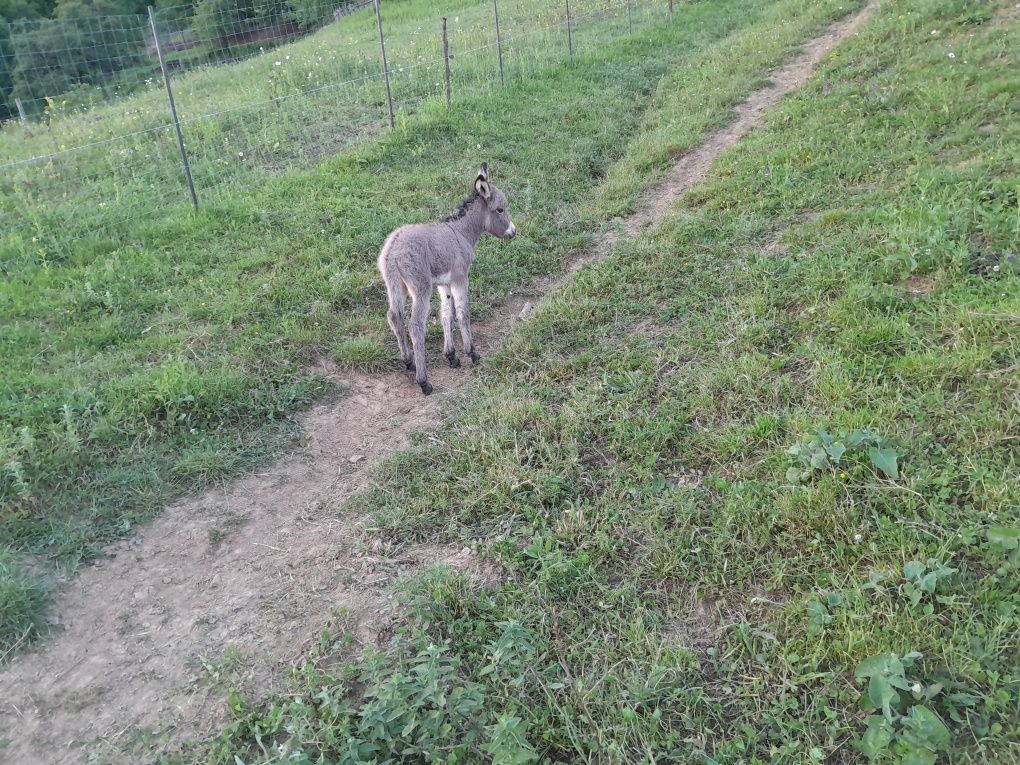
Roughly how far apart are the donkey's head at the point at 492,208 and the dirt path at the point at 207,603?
2.74m

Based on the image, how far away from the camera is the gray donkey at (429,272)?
5902 millimetres

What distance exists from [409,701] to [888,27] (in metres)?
13.8

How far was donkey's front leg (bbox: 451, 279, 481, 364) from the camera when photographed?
6281 millimetres

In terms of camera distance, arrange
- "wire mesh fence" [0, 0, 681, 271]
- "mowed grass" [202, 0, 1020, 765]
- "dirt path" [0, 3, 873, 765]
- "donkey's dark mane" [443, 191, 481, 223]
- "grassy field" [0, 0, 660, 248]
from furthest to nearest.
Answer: "wire mesh fence" [0, 0, 681, 271]
"grassy field" [0, 0, 660, 248]
"donkey's dark mane" [443, 191, 481, 223]
"dirt path" [0, 3, 873, 765]
"mowed grass" [202, 0, 1020, 765]

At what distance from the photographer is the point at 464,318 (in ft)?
20.7

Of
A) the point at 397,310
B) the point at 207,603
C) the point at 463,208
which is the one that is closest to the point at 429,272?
the point at 397,310

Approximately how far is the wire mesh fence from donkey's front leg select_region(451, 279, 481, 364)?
181 inches

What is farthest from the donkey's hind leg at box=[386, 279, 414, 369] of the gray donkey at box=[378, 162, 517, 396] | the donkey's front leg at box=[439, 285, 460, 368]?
the donkey's front leg at box=[439, 285, 460, 368]

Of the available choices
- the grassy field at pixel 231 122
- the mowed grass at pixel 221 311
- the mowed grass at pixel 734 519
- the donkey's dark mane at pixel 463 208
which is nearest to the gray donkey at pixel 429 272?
the donkey's dark mane at pixel 463 208

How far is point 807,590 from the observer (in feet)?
11.2

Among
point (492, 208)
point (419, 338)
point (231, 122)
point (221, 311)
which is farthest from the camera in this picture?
point (231, 122)

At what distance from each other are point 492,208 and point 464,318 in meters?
1.59

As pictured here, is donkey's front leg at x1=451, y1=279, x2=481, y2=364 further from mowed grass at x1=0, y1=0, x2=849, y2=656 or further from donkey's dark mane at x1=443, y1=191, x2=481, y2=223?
donkey's dark mane at x1=443, y1=191, x2=481, y2=223

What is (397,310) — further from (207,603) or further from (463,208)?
(207,603)
